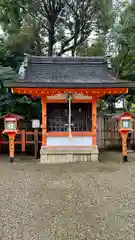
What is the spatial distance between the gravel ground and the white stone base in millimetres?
831

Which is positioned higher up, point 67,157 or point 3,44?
point 3,44

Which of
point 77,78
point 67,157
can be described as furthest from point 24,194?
point 77,78

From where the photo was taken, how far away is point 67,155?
751 centimetres

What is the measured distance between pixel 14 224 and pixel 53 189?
1648mm

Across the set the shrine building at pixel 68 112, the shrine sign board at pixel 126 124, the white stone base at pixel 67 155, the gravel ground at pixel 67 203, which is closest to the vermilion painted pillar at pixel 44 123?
the shrine building at pixel 68 112

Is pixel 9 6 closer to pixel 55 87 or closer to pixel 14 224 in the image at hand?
pixel 55 87

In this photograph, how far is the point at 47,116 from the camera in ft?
25.5

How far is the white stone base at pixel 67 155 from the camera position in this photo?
748cm

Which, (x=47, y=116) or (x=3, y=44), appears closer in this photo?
(x=47, y=116)

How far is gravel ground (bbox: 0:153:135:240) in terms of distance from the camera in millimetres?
2916

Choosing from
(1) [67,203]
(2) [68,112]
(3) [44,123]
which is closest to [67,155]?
(3) [44,123]

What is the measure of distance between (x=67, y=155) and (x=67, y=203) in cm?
362

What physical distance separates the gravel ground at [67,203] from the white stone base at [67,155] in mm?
831

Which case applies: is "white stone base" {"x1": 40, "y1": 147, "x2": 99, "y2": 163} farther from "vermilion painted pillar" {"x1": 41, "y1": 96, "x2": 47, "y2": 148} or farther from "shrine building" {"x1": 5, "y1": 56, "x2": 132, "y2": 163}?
"vermilion painted pillar" {"x1": 41, "y1": 96, "x2": 47, "y2": 148}
